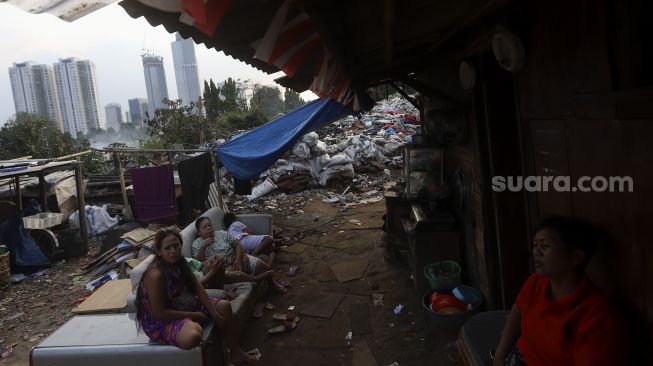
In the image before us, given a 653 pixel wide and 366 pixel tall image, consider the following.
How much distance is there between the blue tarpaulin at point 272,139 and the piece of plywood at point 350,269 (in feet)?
7.88

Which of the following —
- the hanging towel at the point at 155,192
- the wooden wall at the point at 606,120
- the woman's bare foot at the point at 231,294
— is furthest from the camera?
the hanging towel at the point at 155,192

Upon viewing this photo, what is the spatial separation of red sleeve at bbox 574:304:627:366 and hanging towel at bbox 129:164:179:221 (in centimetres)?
678

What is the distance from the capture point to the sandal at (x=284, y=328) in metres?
4.24

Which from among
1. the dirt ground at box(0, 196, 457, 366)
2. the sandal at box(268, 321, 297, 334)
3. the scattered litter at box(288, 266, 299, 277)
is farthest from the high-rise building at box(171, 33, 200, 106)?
the sandal at box(268, 321, 297, 334)

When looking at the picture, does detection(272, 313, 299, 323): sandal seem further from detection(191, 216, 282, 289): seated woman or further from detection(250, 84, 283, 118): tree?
detection(250, 84, 283, 118): tree

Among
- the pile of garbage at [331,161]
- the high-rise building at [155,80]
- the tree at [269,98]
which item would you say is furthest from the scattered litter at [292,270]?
the high-rise building at [155,80]

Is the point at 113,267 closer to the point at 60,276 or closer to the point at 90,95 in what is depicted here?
the point at 60,276

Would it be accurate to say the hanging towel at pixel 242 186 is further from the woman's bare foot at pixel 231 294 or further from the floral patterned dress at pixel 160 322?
the floral patterned dress at pixel 160 322

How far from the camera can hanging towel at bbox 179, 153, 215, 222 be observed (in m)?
7.21

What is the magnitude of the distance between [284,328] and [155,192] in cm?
411

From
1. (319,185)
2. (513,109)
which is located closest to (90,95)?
(319,185)

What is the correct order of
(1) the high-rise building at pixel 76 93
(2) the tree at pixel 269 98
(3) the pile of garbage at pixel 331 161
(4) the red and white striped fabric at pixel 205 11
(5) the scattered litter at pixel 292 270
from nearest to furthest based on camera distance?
(4) the red and white striped fabric at pixel 205 11 → (5) the scattered litter at pixel 292 270 → (3) the pile of garbage at pixel 331 161 → (2) the tree at pixel 269 98 → (1) the high-rise building at pixel 76 93

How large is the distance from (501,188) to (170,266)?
2730mm

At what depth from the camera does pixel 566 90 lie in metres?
1.85
